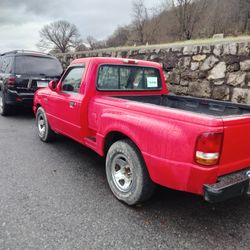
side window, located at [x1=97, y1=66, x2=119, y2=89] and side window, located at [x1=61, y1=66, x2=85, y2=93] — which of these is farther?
side window, located at [x1=61, y1=66, x2=85, y2=93]

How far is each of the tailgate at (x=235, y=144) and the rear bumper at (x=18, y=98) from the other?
6.08 m

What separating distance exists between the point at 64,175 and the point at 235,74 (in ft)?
14.7

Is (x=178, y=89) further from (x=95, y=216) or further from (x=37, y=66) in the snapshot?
(x=95, y=216)

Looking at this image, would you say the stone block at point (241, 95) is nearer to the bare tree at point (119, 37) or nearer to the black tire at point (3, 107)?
the black tire at point (3, 107)

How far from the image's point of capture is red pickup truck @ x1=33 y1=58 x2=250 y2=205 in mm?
2275

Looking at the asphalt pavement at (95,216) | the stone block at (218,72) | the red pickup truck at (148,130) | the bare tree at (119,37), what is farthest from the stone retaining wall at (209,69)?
the bare tree at (119,37)

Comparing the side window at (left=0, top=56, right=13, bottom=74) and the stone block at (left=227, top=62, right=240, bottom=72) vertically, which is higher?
the stone block at (left=227, top=62, right=240, bottom=72)

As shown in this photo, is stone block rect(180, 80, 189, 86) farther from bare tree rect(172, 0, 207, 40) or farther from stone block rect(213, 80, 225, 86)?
bare tree rect(172, 0, 207, 40)

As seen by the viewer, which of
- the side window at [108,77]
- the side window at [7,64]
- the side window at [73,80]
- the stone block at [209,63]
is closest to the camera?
the side window at [108,77]

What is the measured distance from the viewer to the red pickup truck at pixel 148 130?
228 centimetres

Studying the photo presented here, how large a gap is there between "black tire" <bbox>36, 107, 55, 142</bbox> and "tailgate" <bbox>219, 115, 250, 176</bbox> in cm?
368

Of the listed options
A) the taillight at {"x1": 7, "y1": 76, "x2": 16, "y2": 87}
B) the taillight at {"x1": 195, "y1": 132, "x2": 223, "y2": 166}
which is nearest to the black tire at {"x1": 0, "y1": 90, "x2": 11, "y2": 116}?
the taillight at {"x1": 7, "y1": 76, "x2": 16, "y2": 87}

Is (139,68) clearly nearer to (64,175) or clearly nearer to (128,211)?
(64,175)

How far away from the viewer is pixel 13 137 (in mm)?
5762
